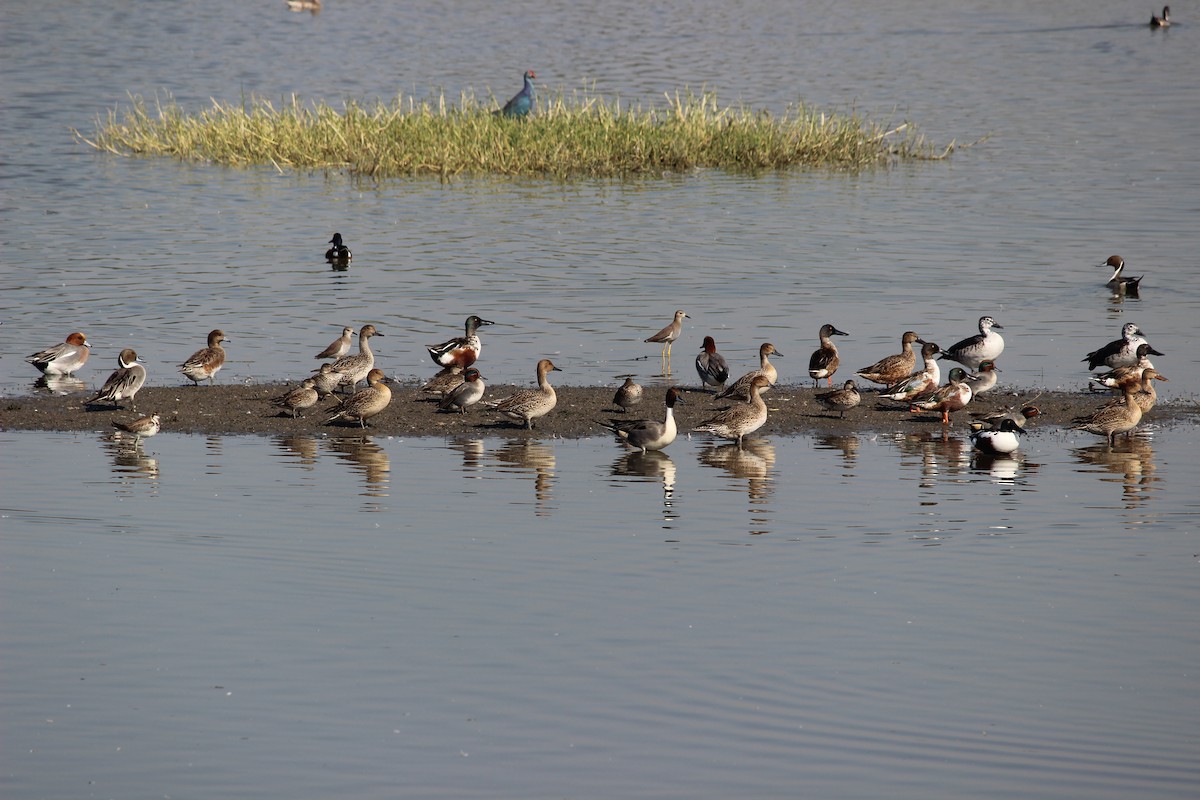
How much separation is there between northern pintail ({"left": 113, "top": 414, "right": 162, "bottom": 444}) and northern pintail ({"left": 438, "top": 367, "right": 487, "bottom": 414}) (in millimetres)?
3228

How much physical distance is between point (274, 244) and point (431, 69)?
35.1m

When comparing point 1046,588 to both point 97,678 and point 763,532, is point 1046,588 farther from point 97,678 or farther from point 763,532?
point 97,678

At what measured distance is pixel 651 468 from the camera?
56.0ft

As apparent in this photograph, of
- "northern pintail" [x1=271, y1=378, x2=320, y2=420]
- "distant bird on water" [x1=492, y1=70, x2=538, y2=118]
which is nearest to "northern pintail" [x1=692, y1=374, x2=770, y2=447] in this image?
"northern pintail" [x1=271, y1=378, x2=320, y2=420]

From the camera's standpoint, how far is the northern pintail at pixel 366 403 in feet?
61.3

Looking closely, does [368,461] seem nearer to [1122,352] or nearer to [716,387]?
[716,387]

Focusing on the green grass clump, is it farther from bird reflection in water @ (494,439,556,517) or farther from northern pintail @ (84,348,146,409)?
bird reflection in water @ (494,439,556,517)

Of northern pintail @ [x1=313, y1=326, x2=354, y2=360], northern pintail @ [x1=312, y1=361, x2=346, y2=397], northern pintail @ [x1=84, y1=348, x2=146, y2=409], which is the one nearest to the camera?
northern pintail @ [x1=84, y1=348, x2=146, y2=409]

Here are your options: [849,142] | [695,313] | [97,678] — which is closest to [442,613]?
[97,678]

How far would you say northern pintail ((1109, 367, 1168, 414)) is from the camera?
18625 mm

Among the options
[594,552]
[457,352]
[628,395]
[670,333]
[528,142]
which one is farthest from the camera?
[528,142]

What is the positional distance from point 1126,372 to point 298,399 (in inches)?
380

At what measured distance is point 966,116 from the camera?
182ft

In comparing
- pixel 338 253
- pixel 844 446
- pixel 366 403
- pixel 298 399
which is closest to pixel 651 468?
pixel 844 446
